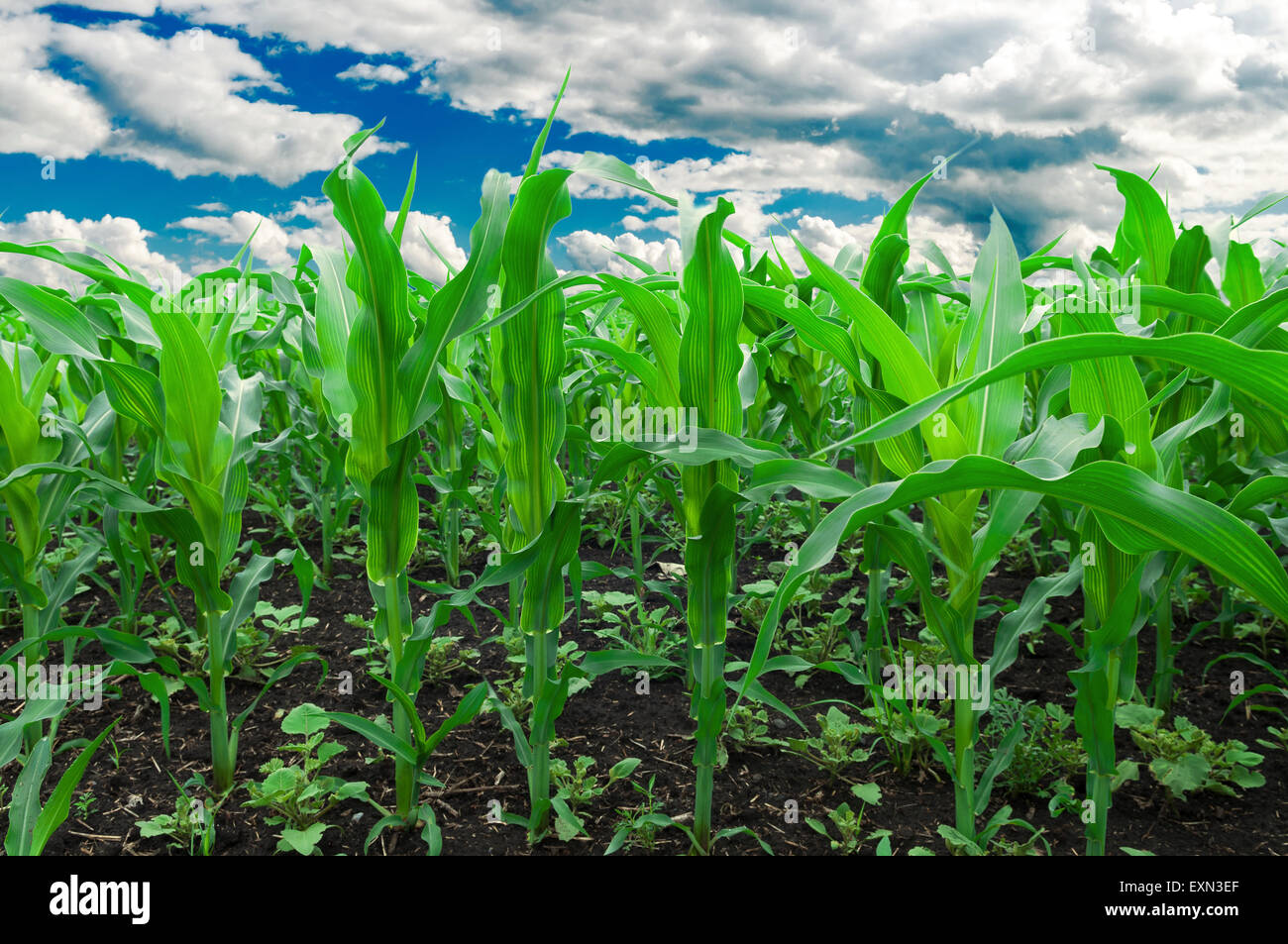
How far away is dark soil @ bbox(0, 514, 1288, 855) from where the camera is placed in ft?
5.86

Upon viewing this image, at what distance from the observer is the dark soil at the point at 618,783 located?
179cm

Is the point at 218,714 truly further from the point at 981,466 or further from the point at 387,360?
the point at 981,466

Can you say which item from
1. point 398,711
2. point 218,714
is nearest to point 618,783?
point 398,711

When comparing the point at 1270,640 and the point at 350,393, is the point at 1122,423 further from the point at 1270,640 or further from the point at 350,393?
the point at 1270,640

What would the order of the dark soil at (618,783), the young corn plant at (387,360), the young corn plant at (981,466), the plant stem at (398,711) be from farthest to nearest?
the dark soil at (618,783) < the plant stem at (398,711) < the young corn plant at (387,360) < the young corn plant at (981,466)

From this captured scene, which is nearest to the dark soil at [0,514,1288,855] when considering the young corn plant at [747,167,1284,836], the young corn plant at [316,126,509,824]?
the young corn plant at [316,126,509,824]

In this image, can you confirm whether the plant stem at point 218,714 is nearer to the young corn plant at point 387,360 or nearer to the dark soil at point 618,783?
the dark soil at point 618,783

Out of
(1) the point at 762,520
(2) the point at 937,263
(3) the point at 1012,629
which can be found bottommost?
(3) the point at 1012,629

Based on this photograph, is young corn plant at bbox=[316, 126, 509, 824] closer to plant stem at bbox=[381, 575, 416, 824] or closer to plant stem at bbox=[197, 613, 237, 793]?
plant stem at bbox=[381, 575, 416, 824]

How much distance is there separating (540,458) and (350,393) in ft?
1.36

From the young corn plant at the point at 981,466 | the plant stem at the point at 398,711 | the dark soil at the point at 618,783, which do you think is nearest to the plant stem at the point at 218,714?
the dark soil at the point at 618,783

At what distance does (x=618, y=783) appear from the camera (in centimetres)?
199

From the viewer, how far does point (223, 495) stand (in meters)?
1.83
